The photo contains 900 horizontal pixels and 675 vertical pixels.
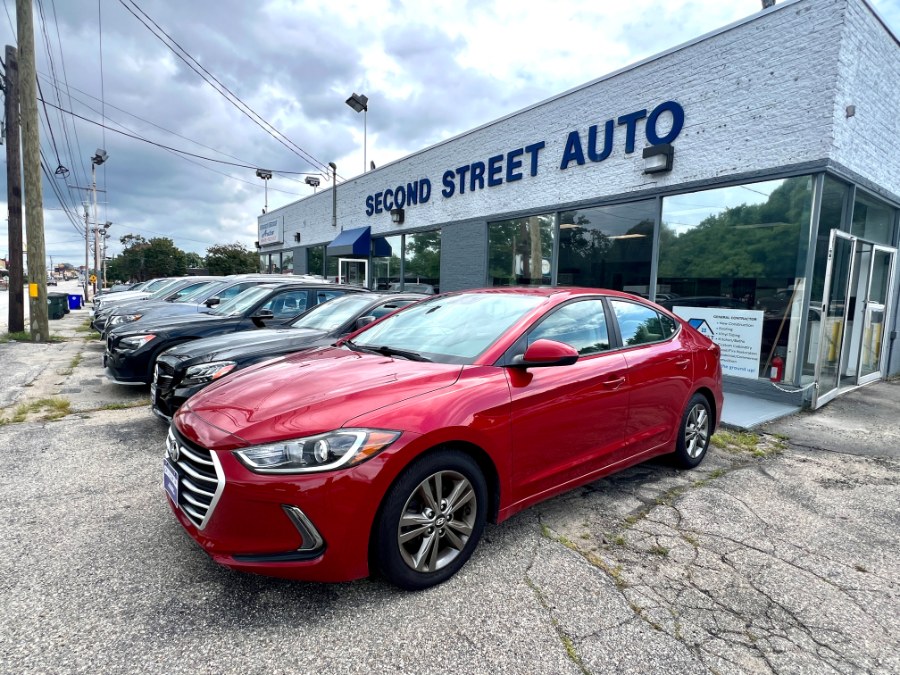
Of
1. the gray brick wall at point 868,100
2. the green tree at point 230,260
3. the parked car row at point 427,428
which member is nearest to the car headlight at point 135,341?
the parked car row at point 427,428

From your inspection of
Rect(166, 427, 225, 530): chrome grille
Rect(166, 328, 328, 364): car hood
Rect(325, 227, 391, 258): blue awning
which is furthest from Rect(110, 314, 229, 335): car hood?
Rect(325, 227, 391, 258): blue awning

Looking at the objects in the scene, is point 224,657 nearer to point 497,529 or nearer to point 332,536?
point 332,536

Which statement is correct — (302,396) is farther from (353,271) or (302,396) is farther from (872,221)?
(353,271)

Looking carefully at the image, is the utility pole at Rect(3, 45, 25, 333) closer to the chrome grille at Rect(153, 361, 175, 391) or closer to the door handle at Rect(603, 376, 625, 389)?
the chrome grille at Rect(153, 361, 175, 391)

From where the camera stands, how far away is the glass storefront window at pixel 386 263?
14859mm

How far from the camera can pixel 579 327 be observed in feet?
11.1

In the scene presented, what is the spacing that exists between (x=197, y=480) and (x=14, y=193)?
14.0 metres

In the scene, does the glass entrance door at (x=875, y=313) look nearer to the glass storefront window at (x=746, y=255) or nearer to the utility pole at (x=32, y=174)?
the glass storefront window at (x=746, y=255)

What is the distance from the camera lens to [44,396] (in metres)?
6.14

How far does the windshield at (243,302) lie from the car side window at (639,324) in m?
4.82

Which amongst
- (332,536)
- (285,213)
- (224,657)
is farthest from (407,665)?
(285,213)

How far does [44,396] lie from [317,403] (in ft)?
18.7

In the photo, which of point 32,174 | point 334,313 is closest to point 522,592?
point 334,313

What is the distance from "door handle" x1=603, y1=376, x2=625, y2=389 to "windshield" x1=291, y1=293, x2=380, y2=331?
3.05 meters
